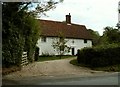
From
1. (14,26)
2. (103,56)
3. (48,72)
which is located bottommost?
(48,72)

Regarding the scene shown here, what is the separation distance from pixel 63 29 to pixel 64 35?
9.75 metres

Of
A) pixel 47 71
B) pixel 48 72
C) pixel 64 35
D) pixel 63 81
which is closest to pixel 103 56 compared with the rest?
pixel 47 71

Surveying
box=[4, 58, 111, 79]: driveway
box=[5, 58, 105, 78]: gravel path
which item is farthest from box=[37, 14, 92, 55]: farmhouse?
box=[4, 58, 111, 79]: driveway

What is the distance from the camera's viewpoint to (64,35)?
2313 inches

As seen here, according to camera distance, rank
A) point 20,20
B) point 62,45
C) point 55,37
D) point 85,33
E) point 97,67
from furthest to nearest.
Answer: point 85,33 → point 55,37 → point 62,45 → point 97,67 → point 20,20

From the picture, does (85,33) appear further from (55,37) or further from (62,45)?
(62,45)

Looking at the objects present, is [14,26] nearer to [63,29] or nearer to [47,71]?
[47,71]

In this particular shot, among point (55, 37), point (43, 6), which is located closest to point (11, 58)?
point (43, 6)

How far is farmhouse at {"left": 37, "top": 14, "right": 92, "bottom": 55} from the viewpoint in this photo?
2411 inches

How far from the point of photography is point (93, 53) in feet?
91.9

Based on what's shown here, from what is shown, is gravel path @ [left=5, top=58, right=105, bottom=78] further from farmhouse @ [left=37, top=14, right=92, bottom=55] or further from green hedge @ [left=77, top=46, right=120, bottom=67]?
farmhouse @ [left=37, top=14, right=92, bottom=55]

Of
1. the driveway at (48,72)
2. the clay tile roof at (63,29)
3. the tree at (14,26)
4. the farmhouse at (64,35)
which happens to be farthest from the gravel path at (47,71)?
the clay tile roof at (63,29)

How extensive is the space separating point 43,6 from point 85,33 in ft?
163

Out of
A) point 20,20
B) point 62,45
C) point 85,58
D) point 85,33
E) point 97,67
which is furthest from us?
point 85,33
